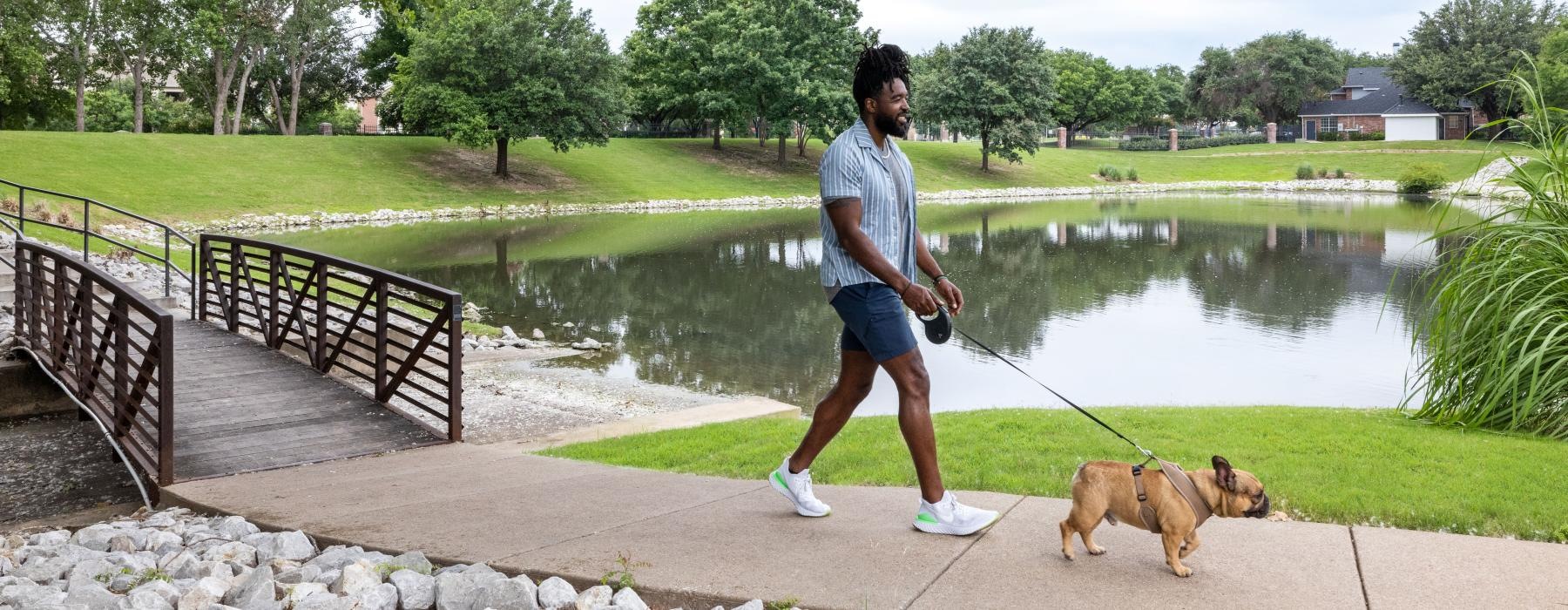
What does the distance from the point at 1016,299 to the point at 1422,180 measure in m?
48.2

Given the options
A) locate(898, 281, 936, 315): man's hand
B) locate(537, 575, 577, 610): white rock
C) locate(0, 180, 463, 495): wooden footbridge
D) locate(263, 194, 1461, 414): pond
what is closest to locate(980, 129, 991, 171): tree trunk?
locate(263, 194, 1461, 414): pond

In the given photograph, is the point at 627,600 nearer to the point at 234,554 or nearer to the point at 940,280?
the point at 940,280

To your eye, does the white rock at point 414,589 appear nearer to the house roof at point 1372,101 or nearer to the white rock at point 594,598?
the white rock at point 594,598

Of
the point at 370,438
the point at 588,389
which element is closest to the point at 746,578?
the point at 370,438

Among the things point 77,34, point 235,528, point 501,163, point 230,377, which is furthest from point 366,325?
point 77,34

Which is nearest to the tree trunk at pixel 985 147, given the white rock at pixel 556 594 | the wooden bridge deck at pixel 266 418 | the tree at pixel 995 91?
the tree at pixel 995 91

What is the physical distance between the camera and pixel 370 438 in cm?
777

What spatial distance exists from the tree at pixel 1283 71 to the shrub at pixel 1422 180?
35.8 m

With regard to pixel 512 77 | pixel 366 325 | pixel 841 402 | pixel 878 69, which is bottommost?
pixel 366 325

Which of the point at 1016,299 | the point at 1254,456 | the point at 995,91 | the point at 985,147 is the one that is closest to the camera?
the point at 1254,456

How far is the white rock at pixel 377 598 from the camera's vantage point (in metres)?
4.25

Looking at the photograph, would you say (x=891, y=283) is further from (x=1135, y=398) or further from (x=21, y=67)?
(x=21, y=67)

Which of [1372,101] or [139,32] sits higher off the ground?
[1372,101]

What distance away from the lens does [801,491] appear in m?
5.17
